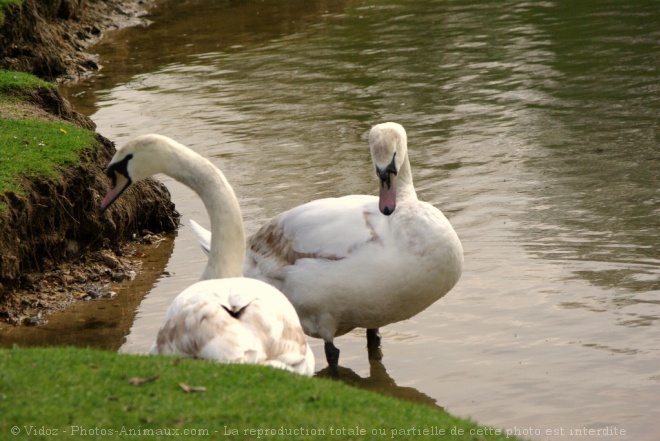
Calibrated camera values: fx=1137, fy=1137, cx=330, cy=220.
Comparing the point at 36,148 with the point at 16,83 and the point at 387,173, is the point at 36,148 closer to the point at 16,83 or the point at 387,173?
the point at 16,83

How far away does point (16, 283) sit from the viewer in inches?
360

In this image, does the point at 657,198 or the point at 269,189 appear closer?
the point at 657,198

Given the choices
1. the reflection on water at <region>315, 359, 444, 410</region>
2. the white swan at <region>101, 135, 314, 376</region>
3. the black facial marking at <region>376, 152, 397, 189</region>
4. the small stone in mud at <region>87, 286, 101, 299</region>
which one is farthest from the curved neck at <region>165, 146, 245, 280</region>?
the small stone in mud at <region>87, 286, 101, 299</region>

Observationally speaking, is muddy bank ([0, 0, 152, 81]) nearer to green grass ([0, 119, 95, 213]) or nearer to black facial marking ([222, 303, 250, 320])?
green grass ([0, 119, 95, 213])

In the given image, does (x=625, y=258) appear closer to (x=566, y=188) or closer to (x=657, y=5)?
(x=566, y=188)

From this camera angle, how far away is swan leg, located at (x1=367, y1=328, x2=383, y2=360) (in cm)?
845

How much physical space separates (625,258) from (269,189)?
4.21 metres

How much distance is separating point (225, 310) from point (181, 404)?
680 mm

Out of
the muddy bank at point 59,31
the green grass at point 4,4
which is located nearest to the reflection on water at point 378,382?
the muddy bank at point 59,31

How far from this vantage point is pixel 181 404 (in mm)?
5246

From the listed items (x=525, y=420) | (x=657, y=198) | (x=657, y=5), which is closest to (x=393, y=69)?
(x=657, y=5)

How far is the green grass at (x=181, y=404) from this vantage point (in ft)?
16.5

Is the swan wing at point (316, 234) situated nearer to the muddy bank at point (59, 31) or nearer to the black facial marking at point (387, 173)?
the black facial marking at point (387, 173)

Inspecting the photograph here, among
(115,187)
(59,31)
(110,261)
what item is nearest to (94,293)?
(110,261)
